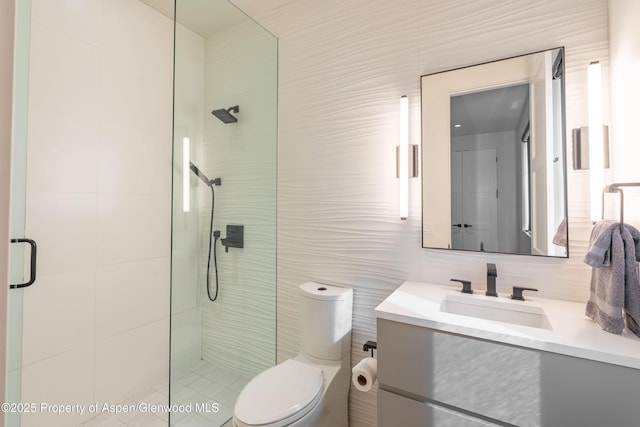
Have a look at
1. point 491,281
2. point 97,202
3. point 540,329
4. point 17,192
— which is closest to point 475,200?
point 491,281

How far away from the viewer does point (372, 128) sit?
1661mm

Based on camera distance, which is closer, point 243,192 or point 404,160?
point 404,160

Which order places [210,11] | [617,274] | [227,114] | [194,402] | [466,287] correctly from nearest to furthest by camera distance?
[617,274], [466,287], [194,402], [210,11], [227,114]

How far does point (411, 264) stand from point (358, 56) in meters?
1.28

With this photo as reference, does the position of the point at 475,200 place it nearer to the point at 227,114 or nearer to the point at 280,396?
the point at 280,396

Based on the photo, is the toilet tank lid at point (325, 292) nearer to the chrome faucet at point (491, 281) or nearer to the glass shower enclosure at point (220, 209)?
the glass shower enclosure at point (220, 209)

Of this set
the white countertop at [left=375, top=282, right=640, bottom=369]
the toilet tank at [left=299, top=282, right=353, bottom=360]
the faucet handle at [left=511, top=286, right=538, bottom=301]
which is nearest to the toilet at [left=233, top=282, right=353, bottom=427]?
the toilet tank at [left=299, top=282, right=353, bottom=360]

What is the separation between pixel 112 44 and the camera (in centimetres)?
190

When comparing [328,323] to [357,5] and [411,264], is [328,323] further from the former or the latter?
[357,5]

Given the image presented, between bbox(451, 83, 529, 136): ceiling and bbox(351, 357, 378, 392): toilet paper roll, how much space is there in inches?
48.6

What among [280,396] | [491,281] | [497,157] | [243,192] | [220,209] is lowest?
[280,396]

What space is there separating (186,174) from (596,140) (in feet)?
6.05

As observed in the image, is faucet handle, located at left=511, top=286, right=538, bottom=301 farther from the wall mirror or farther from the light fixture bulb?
the light fixture bulb

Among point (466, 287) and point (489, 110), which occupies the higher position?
point (489, 110)
